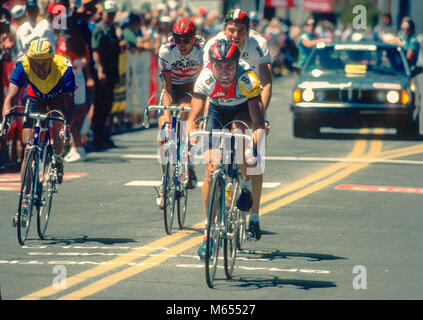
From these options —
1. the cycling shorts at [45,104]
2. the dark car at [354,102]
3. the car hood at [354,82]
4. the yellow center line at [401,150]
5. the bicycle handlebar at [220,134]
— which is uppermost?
the bicycle handlebar at [220,134]

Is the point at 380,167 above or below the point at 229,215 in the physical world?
below

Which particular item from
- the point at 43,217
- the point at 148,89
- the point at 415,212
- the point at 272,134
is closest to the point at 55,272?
the point at 43,217

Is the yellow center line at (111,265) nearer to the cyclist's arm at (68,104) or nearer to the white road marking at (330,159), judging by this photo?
the cyclist's arm at (68,104)

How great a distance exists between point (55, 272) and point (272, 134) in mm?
12468

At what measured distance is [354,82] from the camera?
64.8ft

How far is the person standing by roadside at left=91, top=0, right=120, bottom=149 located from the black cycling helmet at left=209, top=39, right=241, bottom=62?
8969 mm

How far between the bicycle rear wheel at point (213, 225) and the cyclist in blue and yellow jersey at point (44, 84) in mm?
2468

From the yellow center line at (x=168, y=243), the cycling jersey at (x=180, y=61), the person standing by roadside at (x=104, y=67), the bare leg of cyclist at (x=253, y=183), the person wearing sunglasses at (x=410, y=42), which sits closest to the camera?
the yellow center line at (x=168, y=243)

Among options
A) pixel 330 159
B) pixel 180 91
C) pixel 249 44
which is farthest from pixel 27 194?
pixel 330 159

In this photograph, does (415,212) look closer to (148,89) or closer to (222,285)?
(222,285)

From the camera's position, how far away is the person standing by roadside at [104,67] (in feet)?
57.6

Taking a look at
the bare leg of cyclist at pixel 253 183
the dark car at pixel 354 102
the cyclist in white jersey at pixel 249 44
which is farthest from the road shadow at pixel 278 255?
the dark car at pixel 354 102

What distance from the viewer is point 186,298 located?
752 cm

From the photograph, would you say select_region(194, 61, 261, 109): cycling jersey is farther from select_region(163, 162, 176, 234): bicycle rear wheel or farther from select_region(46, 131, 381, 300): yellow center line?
select_region(163, 162, 176, 234): bicycle rear wheel
